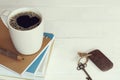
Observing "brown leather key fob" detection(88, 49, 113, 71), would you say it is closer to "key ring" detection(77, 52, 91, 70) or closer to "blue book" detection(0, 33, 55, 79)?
"key ring" detection(77, 52, 91, 70)

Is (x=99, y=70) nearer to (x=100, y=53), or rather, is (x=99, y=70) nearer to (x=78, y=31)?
(x=100, y=53)

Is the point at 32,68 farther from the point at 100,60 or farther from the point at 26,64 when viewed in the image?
the point at 100,60

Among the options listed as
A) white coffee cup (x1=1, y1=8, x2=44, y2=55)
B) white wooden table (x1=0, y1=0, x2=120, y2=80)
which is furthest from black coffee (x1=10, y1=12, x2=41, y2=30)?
white wooden table (x1=0, y1=0, x2=120, y2=80)

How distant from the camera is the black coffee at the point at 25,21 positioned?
69cm

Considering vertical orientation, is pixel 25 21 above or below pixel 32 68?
above

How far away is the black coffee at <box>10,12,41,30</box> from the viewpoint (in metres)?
0.69

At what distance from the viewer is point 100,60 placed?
750mm

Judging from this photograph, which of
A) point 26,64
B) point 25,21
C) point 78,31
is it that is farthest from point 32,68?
point 78,31

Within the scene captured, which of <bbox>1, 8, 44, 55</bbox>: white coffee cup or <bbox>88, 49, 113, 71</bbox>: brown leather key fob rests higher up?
<bbox>1, 8, 44, 55</bbox>: white coffee cup

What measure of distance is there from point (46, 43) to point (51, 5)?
0.23 meters

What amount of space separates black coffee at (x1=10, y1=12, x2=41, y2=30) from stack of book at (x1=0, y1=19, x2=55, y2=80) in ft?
0.29

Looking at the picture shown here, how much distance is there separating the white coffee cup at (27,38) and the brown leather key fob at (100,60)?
15 cm

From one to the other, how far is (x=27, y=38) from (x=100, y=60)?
0.69 ft

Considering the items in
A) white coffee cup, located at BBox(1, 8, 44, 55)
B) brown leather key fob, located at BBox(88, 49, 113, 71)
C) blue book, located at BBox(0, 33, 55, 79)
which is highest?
white coffee cup, located at BBox(1, 8, 44, 55)
